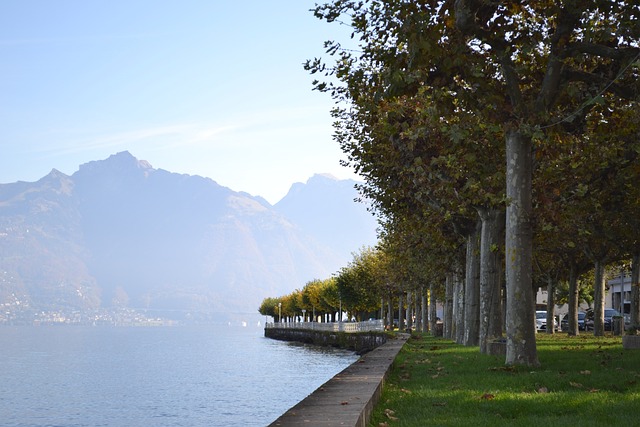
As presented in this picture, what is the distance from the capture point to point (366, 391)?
51.4 ft

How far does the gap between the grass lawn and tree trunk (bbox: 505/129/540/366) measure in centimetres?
62

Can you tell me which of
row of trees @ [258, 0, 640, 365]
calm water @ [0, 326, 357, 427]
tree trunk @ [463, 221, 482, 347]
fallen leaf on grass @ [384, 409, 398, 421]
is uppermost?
row of trees @ [258, 0, 640, 365]

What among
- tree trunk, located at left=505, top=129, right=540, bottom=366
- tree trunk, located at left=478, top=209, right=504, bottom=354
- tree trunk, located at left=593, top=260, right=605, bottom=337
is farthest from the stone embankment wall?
tree trunk, located at left=505, top=129, right=540, bottom=366

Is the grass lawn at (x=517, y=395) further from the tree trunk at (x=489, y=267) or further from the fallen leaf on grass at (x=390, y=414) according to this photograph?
the tree trunk at (x=489, y=267)

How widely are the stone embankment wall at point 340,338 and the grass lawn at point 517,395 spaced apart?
47656 mm

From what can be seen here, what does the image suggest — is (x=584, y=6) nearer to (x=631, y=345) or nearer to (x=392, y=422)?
(x=392, y=422)

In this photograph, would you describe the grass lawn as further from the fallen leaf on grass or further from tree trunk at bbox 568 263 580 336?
tree trunk at bbox 568 263 580 336

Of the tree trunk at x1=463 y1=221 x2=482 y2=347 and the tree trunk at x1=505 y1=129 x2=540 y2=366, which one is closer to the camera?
the tree trunk at x1=505 y1=129 x2=540 y2=366

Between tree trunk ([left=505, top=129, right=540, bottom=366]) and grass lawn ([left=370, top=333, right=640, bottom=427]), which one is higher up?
tree trunk ([left=505, top=129, right=540, bottom=366])

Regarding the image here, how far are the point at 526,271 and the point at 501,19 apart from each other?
5708 mm

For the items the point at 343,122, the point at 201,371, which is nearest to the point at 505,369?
the point at 343,122

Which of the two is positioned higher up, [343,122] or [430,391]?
[343,122]

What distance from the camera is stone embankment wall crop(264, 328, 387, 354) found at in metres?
78.9

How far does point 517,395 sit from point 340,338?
87233mm
